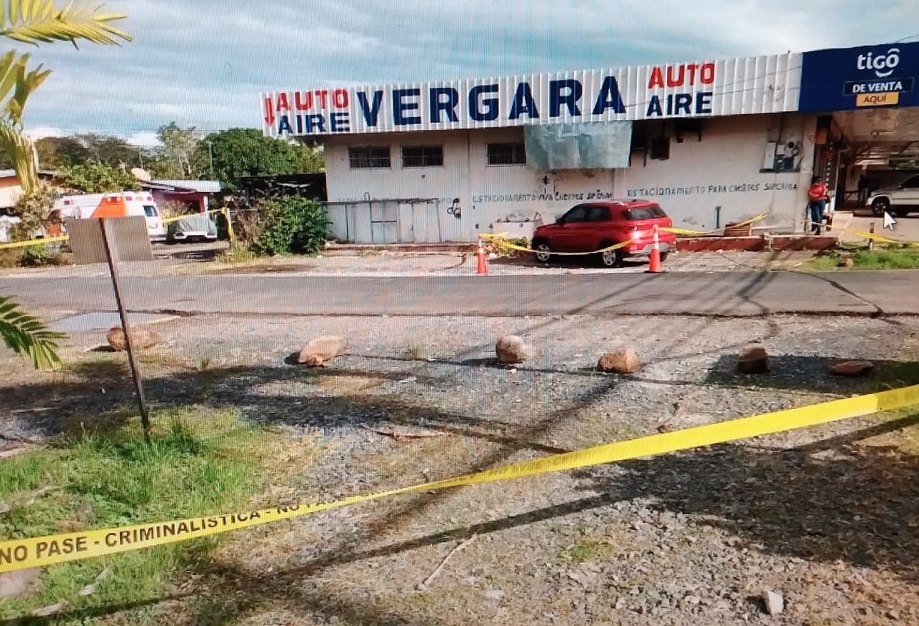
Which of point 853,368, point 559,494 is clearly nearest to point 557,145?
point 853,368

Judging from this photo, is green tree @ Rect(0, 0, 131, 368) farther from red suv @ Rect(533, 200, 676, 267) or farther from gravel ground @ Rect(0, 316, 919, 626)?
red suv @ Rect(533, 200, 676, 267)

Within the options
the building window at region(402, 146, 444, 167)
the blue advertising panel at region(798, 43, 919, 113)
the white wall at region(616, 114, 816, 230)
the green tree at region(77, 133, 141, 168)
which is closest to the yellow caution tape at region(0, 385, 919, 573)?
the green tree at region(77, 133, 141, 168)

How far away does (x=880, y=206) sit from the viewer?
82.0ft

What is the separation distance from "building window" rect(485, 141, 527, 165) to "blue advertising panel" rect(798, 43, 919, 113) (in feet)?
26.8

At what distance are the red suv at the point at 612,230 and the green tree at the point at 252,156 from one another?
3272 centimetres

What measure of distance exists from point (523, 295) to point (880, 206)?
841 inches

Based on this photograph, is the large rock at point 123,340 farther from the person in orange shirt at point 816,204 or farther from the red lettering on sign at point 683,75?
the person in orange shirt at point 816,204

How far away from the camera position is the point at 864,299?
9273 millimetres

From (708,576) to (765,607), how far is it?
0.28 meters

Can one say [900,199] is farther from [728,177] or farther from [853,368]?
[853,368]

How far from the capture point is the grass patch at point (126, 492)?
3.01 metres

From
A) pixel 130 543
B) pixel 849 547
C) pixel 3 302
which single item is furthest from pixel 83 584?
pixel 849 547

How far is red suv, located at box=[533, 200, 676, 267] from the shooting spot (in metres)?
14.5

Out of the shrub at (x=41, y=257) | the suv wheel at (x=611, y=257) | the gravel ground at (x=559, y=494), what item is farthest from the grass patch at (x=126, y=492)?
the shrub at (x=41, y=257)
